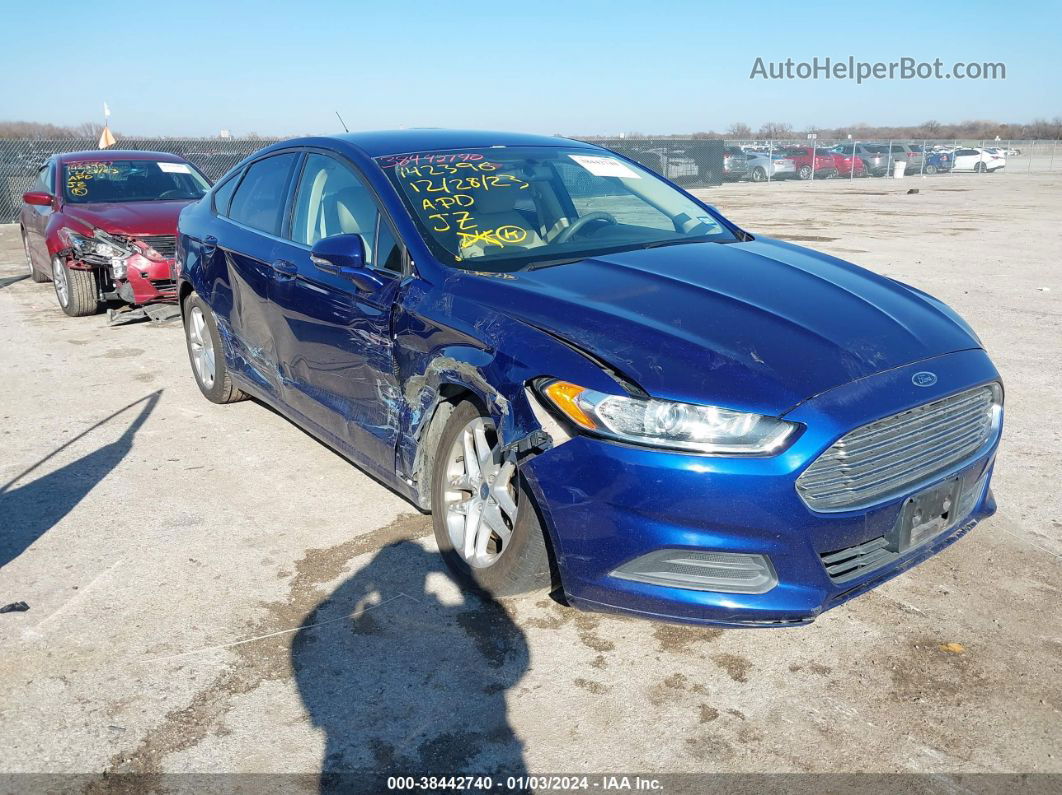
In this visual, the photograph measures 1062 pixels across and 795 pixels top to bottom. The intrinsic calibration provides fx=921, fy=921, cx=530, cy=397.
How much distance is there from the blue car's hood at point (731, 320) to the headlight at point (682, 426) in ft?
0.13

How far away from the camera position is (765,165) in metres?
35.7

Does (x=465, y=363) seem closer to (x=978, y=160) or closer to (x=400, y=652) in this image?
(x=400, y=652)

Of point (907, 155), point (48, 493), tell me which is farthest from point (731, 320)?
point (907, 155)

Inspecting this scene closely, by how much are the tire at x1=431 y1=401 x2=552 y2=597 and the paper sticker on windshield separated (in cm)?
178

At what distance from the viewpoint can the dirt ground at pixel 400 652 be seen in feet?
8.87

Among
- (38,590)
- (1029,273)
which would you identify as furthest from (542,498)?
(1029,273)

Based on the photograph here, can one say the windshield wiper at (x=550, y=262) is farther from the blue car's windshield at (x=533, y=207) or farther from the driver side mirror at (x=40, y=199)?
the driver side mirror at (x=40, y=199)

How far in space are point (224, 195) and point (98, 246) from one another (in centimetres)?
354

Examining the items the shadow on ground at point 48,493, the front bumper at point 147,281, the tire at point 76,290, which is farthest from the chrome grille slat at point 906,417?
the tire at point 76,290

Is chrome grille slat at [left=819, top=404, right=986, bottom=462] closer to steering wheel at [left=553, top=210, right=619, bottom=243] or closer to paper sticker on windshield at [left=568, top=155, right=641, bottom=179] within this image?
steering wheel at [left=553, top=210, right=619, bottom=243]

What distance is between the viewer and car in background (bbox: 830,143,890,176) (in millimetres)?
39094

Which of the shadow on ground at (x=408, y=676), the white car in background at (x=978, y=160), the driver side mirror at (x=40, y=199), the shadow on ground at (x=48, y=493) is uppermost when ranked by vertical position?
the white car in background at (x=978, y=160)

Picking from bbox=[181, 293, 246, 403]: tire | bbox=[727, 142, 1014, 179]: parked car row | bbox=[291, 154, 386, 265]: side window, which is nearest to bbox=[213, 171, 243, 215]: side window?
bbox=[181, 293, 246, 403]: tire

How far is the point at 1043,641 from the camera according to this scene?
126 inches
